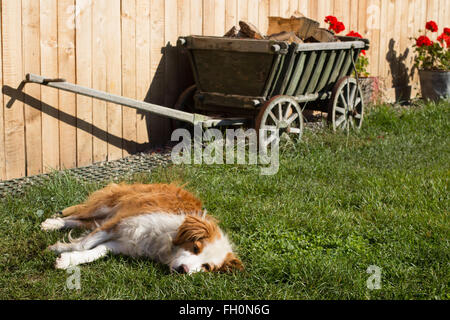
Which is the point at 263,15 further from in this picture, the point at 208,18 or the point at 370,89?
the point at 370,89

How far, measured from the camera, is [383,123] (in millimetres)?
7633

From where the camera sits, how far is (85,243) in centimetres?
357

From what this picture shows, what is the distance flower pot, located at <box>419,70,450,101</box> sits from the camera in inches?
389

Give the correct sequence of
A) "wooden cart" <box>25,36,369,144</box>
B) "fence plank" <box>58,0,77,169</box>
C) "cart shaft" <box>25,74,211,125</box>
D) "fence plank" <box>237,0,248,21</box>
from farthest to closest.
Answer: "fence plank" <box>237,0,248,21</box>
"wooden cart" <box>25,36,369,144</box>
"fence plank" <box>58,0,77,169</box>
"cart shaft" <box>25,74,211,125</box>

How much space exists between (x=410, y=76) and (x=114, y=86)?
21.6ft

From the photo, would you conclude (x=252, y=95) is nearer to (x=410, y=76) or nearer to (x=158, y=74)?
(x=158, y=74)

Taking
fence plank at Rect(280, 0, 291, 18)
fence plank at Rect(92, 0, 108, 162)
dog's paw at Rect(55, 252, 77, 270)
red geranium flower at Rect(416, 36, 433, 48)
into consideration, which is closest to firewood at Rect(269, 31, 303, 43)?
fence plank at Rect(280, 0, 291, 18)

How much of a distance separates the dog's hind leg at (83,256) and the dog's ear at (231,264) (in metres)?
0.68

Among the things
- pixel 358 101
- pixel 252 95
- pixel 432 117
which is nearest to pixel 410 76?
pixel 432 117

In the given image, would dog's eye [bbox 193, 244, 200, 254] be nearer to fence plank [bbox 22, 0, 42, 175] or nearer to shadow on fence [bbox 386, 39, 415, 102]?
fence plank [bbox 22, 0, 42, 175]

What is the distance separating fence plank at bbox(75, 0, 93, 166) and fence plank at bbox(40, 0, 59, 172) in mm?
247
